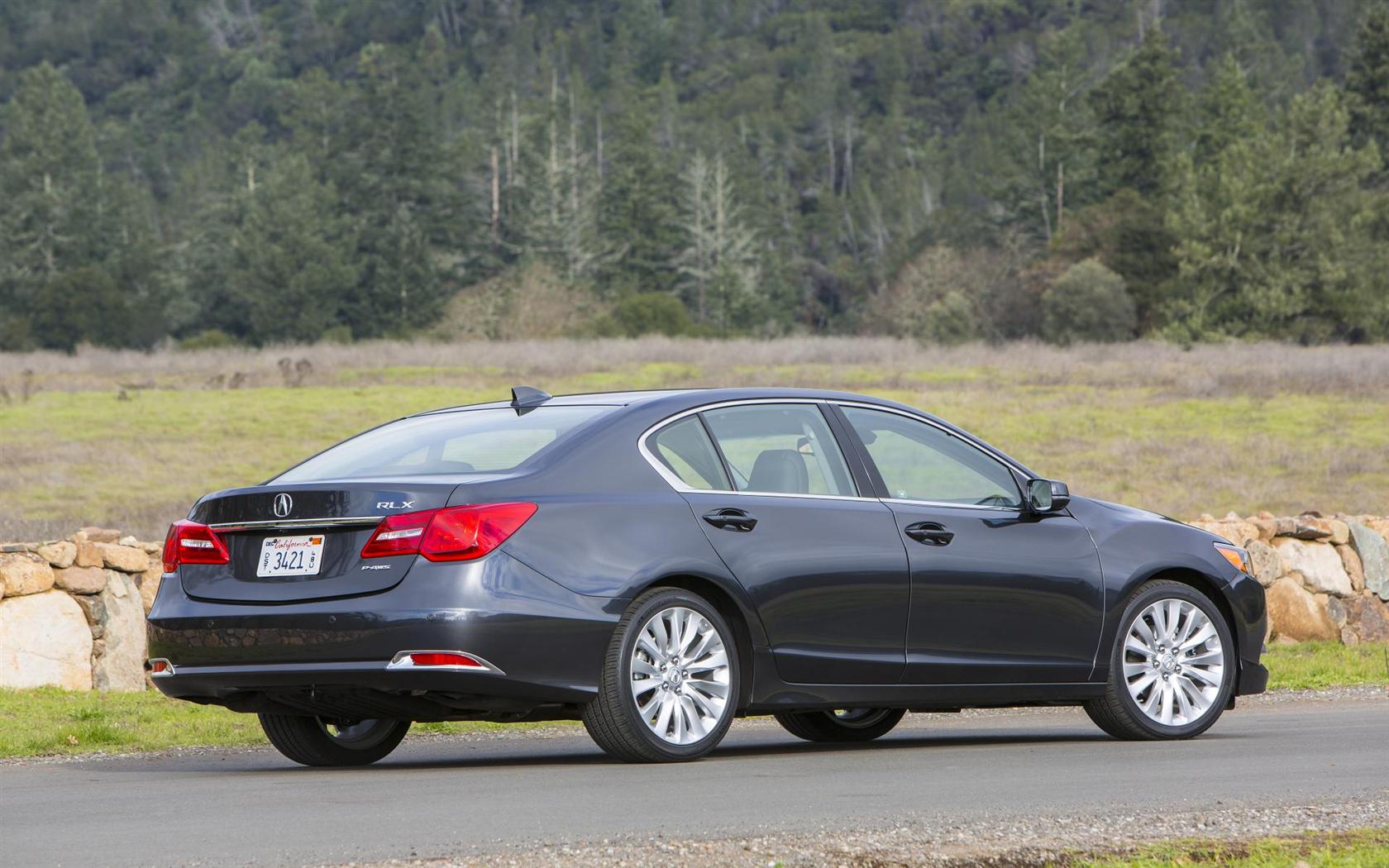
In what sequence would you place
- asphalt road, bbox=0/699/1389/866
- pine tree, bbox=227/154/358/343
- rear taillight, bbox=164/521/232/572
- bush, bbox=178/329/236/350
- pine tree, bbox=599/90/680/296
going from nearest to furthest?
1. asphalt road, bbox=0/699/1389/866
2. rear taillight, bbox=164/521/232/572
3. bush, bbox=178/329/236/350
4. pine tree, bbox=227/154/358/343
5. pine tree, bbox=599/90/680/296

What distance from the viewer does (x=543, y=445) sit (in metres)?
8.24

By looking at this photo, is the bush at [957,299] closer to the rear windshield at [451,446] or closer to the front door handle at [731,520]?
the rear windshield at [451,446]

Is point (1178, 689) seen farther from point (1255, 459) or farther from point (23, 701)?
point (1255, 459)

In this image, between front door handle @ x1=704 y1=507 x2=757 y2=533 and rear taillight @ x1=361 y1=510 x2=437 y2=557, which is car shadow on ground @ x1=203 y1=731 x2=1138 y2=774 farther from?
rear taillight @ x1=361 y1=510 x2=437 y2=557

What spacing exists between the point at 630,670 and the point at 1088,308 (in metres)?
65.8

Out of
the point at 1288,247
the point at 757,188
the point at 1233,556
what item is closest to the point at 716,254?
the point at 757,188

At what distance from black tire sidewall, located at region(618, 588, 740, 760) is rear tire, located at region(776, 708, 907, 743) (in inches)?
62.7

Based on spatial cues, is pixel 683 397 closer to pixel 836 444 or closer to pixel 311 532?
pixel 836 444

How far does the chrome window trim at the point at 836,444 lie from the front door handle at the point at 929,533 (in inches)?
4.7

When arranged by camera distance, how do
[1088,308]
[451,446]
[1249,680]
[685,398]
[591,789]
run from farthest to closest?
[1088,308], [1249,680], [685,398], [451,446], [591,789]

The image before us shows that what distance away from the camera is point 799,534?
850 cm

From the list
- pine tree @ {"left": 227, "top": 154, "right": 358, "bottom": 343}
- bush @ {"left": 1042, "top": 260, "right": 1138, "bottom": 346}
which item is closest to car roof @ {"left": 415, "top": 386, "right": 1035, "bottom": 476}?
bush @ {"left": 1042, "top": 260, "right": 1138, "bottom": 346}

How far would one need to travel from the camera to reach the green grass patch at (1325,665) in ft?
42.1

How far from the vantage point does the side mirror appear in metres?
9.24
